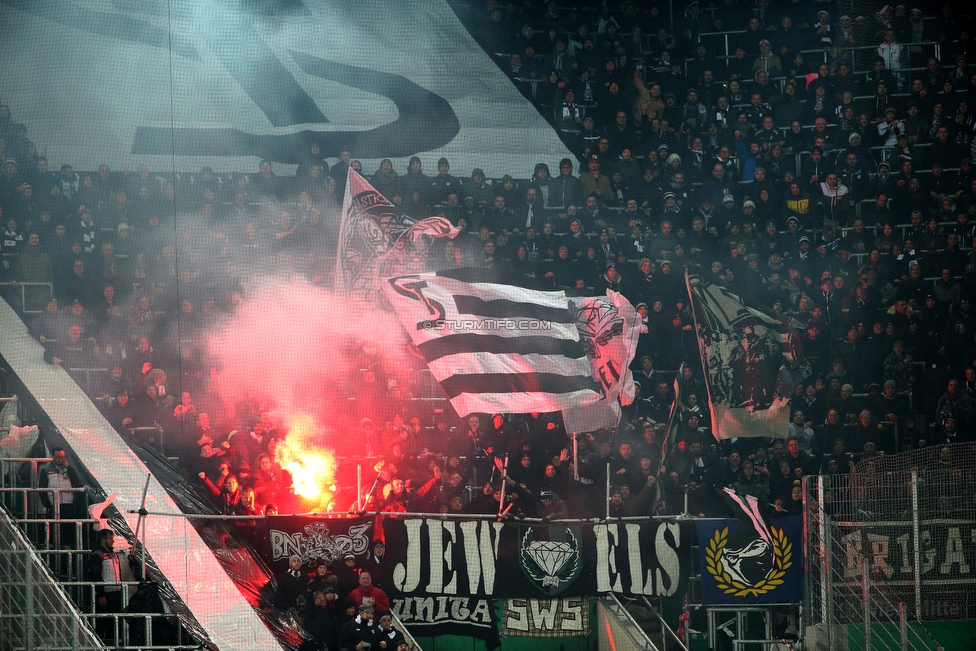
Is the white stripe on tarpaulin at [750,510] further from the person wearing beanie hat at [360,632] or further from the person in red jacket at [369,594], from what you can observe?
the person wearing beanie hat at [360,632]

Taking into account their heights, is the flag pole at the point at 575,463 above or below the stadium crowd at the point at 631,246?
below

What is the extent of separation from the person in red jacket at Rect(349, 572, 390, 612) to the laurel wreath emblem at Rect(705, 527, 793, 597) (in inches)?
95.1

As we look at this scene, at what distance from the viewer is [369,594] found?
7.36 metres

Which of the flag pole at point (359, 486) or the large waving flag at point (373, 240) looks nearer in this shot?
the flag pole at point (359, 486)

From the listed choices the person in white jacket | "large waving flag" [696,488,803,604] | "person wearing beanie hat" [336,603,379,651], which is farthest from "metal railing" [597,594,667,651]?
the person in white jacket

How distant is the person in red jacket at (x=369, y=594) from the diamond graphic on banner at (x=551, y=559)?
1.06 m

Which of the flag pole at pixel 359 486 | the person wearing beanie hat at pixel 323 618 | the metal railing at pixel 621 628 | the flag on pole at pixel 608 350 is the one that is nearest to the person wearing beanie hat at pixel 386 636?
the person wearing beanie hat at pixel 323 618

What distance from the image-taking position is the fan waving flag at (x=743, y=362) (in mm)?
8133

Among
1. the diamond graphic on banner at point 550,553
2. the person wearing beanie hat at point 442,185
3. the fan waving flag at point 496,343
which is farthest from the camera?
the person wearing beanie hat at point 442,185

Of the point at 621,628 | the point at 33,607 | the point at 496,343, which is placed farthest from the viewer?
the point at 496,343

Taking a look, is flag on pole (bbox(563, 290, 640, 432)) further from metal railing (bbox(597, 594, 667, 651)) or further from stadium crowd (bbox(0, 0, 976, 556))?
metal railing (bbox(597, 594, 667, 651))

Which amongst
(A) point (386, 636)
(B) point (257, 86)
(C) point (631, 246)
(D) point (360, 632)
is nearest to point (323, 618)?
(D) point (360, 632)

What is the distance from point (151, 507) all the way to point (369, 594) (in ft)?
5.64

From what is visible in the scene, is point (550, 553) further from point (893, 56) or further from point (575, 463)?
point (893, 56)
